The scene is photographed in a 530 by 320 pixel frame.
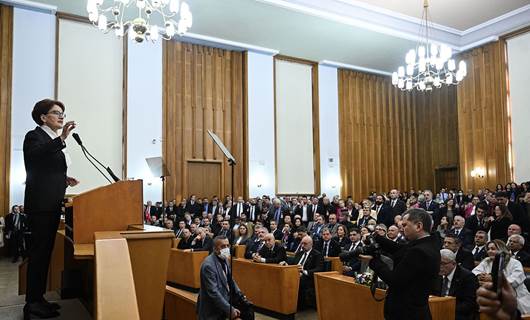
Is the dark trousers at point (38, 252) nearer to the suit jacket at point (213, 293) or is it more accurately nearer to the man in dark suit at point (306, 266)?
the suit jacket at point (213, 293)

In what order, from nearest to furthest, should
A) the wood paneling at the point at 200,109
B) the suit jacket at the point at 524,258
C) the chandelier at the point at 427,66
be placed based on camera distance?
1. the suit jacket at the point at 524,258
2. the chandelier at the point at 427,66
3. the wood paneling at the point at 200,109

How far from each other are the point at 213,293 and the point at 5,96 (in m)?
8.86

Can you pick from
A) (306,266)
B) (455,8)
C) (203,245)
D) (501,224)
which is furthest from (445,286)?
(455,8)

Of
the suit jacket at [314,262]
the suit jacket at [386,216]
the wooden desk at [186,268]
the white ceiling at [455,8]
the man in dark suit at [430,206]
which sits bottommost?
the wooden desk at [186,268]

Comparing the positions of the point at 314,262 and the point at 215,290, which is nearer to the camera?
the point at 215,290

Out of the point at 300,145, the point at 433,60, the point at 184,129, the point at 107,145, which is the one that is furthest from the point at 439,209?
the point at 107,145

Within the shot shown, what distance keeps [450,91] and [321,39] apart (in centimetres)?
540

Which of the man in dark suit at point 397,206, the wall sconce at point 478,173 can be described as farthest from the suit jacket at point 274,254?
the wall sconce at point 478,173

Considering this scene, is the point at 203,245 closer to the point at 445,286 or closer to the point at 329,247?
the point at 329,247

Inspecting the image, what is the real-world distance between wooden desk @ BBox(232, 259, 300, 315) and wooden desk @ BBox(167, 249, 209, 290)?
0.99 metres

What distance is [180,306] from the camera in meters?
4.50

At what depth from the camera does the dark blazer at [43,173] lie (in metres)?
2.13

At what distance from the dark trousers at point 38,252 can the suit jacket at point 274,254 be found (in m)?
4.37

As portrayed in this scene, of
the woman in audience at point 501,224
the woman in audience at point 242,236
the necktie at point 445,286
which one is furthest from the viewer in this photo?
the woman in audience at point 242,236
